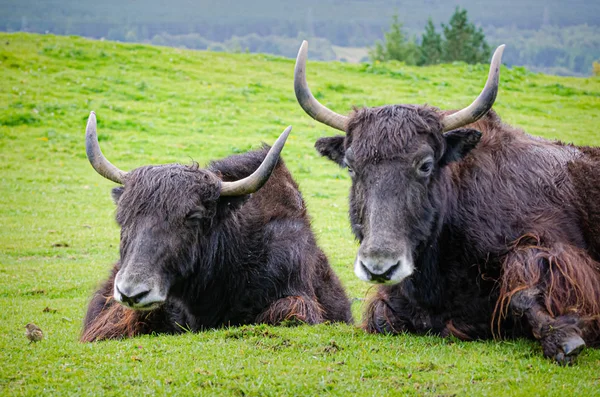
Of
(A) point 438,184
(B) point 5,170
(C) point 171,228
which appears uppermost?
(A) point 438,184

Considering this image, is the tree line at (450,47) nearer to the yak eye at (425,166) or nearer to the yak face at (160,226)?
the yak face at (160,226)

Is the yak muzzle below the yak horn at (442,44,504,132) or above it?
below

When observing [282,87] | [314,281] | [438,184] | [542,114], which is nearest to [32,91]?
[282,87]

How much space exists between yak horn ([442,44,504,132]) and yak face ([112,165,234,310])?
219 cm

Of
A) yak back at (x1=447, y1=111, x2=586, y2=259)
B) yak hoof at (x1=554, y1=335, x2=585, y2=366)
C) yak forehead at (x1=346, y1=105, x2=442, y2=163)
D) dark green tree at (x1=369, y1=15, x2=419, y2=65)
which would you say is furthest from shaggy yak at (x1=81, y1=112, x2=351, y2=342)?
dark green tree at (x1=369, y1=15, x2=419, y2=65)

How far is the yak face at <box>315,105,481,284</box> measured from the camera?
217 inches

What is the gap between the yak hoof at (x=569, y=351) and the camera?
522 cm

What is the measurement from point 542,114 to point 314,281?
810 inches

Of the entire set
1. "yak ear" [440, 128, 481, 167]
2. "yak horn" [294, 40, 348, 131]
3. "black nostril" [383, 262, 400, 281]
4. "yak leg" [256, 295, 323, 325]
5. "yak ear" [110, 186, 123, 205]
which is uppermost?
"yak horn" [294, 40, 348, 131]

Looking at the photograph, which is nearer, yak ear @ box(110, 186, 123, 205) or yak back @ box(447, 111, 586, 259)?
yak back @ box(447, 111, 586, 259)

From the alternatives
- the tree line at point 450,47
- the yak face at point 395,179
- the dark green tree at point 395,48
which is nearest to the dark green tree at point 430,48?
the tree line at point 450,47

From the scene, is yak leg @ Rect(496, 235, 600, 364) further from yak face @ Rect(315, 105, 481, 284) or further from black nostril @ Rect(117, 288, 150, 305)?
black nostril @ Rect(117, 288, 150, 305)

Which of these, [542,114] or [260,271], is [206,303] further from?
[542,114]

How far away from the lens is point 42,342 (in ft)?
21.5
